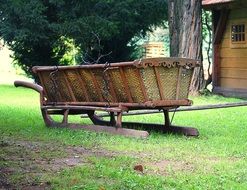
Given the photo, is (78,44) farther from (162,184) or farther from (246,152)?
(162,184)

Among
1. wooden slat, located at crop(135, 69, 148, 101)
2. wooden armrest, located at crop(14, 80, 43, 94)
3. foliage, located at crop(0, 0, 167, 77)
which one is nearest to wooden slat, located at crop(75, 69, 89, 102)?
wooden armrest, located at crop(14, 80, 43, 94)

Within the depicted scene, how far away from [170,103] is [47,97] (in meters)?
2.94

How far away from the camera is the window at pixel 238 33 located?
21.3 meters

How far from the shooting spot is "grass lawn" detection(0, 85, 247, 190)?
19.1ft

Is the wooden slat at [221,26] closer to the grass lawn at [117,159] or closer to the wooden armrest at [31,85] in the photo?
the grass lawn at [117,159]

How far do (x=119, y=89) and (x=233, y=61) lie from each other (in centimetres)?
1244

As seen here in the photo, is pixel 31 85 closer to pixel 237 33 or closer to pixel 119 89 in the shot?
pixel 119 89

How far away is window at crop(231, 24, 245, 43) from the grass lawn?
33.6 ft

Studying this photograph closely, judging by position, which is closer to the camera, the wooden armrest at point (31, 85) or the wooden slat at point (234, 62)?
the wooden armrest at point (31, 85)

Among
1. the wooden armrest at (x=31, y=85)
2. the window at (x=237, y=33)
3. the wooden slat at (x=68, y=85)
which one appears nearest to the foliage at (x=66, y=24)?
the window at (x=237, y=33)

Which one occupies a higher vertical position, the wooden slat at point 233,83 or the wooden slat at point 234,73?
the wooden slat at point 234,73

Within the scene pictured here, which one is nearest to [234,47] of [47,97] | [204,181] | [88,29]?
[88,29]

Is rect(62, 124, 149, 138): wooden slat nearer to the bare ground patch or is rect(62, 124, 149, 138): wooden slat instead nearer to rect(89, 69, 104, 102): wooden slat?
rect(89, 69, 104, 102): wooden slat

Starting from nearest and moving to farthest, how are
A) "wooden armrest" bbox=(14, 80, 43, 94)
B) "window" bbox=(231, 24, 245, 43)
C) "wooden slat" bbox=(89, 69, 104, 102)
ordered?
"wooden slat" bbox=(89, 69, 104, 102) → "wooden armrest" bbox=(14, 80, 43, 94) → "window" bbox=(231, 24, 245, 43)
